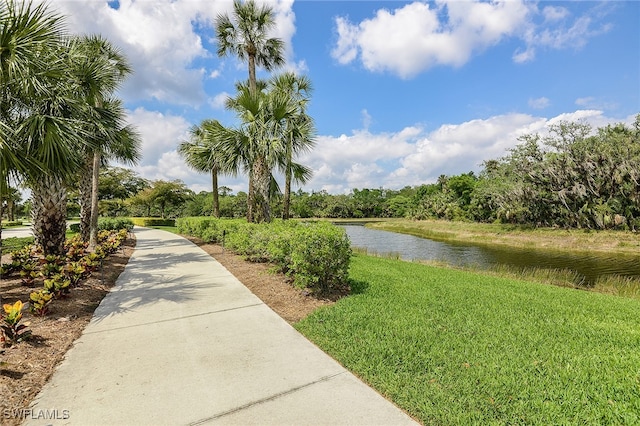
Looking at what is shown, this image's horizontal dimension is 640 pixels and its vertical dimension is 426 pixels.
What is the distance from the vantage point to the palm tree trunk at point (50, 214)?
290 inches

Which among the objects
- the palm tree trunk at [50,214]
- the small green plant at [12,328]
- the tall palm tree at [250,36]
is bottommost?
the small green plant at [12,328]

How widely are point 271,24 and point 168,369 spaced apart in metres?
13.8

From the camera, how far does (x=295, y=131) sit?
1086cm

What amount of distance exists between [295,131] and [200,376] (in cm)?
923

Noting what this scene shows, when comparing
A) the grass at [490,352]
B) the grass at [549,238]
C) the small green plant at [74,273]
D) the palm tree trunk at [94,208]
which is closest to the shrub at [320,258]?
the grass at [490,352]

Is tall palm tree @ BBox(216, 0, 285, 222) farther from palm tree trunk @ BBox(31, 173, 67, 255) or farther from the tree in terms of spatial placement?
the tree

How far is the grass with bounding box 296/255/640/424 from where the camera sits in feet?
7.70

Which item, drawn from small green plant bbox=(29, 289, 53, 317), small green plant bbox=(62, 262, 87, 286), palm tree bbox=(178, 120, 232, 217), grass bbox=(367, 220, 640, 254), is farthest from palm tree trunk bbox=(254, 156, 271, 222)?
grass bbox=(367, 220, 640, 254)

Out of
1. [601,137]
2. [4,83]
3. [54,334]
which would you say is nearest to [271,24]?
[4,83]

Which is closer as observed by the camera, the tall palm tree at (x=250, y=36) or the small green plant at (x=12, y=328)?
the small green plant at (x=12, y=328)

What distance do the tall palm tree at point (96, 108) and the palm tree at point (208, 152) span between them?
8.79 feet

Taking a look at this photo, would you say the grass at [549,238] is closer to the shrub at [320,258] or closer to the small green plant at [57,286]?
the shrub at [320,258]

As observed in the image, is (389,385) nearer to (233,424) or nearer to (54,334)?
(233,424)

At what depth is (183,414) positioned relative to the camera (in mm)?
2258
